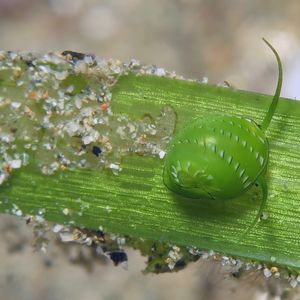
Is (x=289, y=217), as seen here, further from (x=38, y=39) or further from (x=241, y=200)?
(x=38, y=39)

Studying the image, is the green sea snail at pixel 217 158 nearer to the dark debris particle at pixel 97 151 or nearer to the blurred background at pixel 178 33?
the dark debris particle at pixel 97 151

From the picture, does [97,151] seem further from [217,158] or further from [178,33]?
[178,33]

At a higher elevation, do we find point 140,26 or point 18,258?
point 140,26

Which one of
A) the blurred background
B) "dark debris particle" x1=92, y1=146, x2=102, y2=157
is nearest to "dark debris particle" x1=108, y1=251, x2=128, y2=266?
"dark debris particle" x1=92, y1=146, x2=102, y2=157

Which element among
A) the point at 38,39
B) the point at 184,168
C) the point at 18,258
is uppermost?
the point at 184,168

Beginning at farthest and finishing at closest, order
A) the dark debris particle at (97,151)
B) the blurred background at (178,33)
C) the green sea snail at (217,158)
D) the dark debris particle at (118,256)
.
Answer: the blurred background at (178,33) < the dark debris particle at (118,256) < the dark debris particle at (97,151) < the green sea snail at (217,158)

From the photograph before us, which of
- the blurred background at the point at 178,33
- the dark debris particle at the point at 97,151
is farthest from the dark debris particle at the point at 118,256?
the blurred background at the point at 178,33

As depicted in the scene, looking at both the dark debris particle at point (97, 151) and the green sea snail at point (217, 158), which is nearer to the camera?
the green sea snail at point (217, 158)

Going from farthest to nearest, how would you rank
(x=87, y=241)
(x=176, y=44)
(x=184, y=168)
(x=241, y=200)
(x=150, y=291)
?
(x=176, y=44) < (x=150, y=291) < (x=87, y=241) < (x=241, y=200) < (x=184, y=168)

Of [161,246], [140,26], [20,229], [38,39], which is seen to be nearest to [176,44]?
[140,26]
